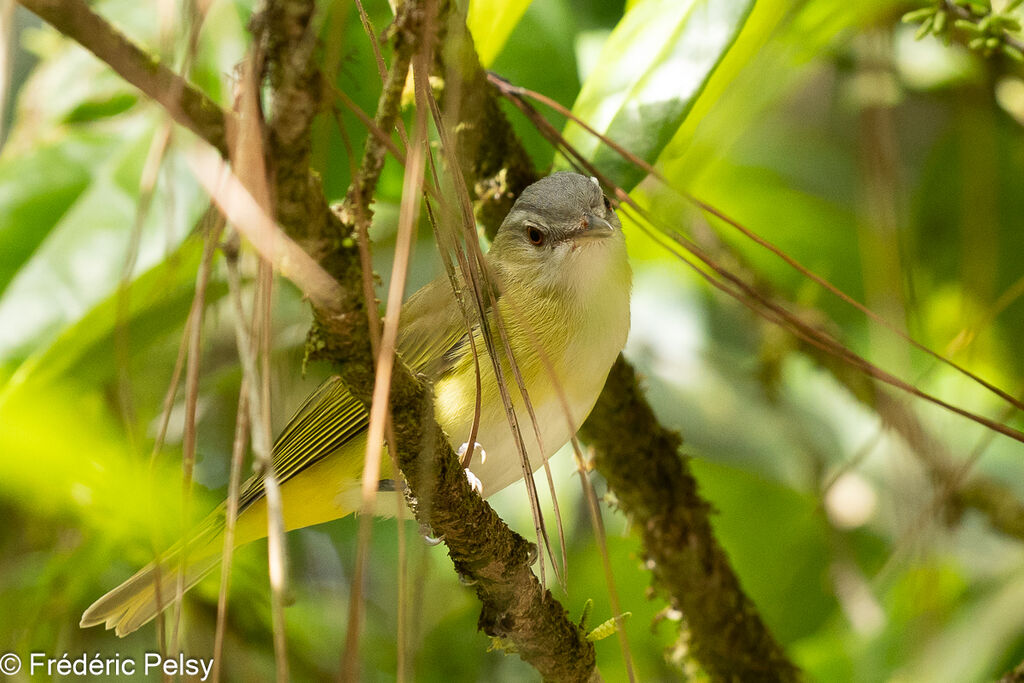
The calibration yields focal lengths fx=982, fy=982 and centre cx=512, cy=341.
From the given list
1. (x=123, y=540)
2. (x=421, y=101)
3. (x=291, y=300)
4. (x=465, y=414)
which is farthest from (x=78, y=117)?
(x=421, y=101)

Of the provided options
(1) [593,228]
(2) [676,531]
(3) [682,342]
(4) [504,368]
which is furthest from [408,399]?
(3) [682,342]

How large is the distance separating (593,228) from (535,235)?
194 mm

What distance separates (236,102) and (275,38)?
17cm

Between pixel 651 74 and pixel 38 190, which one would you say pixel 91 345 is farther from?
pixel 651 74

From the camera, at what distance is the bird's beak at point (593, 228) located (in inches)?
98.6

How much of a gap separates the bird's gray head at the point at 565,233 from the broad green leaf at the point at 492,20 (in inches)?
14.4

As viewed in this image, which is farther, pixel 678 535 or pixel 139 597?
pixel 678 535

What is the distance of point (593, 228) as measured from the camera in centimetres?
252

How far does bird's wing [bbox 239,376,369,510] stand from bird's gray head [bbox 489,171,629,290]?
22.4 inches

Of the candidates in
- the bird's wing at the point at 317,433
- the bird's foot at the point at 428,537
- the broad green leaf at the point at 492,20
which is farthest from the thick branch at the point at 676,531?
the bird's foot at the point at 428,537

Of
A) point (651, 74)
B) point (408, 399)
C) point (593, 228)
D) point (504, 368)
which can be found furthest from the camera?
point (593, 228)

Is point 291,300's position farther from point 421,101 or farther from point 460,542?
point 421,101

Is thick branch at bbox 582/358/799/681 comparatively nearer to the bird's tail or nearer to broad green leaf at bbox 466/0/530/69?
broad green leaf at bbox 466/0/530/69

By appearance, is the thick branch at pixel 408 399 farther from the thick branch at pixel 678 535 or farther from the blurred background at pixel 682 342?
the thick branch at pixel 678 535
